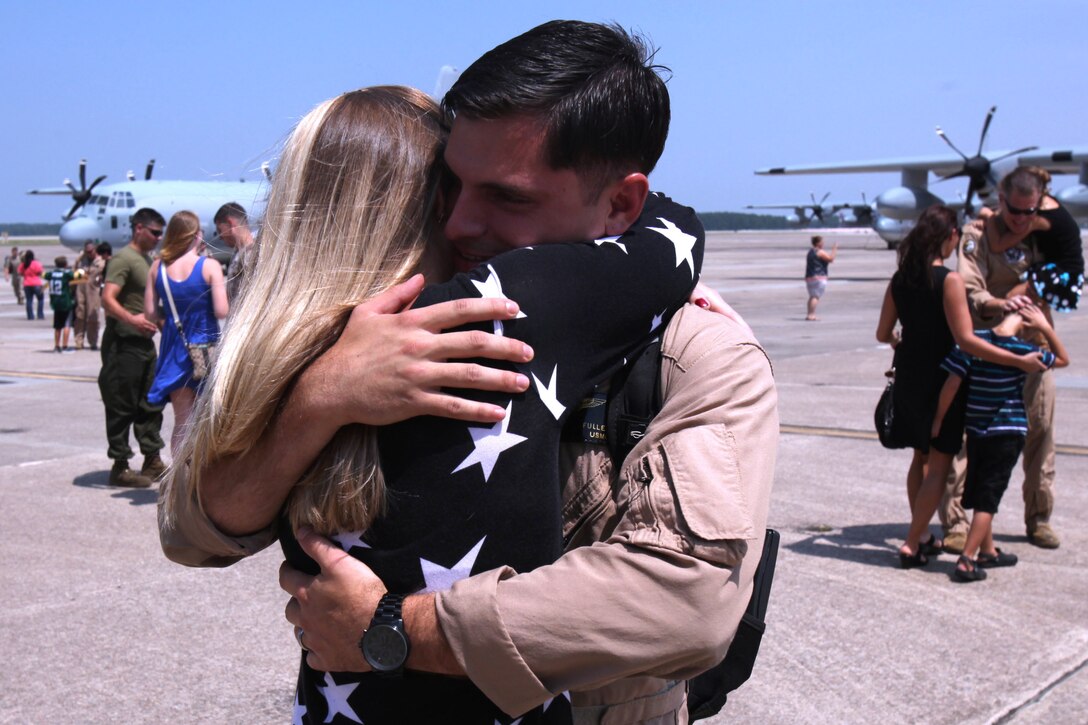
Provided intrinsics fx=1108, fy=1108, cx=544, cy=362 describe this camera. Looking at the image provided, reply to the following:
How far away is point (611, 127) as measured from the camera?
5.33 ft

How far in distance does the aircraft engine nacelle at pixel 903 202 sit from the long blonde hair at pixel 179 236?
37.1m

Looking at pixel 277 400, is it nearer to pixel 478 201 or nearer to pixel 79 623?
pixel 478 201

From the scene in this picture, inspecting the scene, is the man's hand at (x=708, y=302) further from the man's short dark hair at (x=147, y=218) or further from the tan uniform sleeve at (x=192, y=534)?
the man's short dark hair at (x=147, y=218)

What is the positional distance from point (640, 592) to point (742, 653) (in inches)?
21.9

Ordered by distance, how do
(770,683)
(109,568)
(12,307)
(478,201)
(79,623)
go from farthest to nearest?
(12,307) < (109,568) < (79,623) < (770,683) < (478,201)

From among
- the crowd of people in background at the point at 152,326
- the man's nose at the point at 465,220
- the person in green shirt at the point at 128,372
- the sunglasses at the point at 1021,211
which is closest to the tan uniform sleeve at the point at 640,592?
the man's nose at the point at 465,220

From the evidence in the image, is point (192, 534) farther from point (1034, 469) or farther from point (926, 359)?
point (1034, 469)

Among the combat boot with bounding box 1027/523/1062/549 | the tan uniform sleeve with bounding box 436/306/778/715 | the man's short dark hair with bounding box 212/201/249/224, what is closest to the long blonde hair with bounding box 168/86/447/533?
the tan uniform sleeve with bounding box 436/306/778/715

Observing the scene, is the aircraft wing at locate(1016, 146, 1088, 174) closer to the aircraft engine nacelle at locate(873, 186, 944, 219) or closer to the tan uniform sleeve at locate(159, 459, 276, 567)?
the aircraft engine nacelle at locate(873, 186, 944, 219)

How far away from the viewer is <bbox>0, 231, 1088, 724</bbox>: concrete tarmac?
4215mm

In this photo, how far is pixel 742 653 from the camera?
6.26 feet

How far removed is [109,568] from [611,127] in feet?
16.7

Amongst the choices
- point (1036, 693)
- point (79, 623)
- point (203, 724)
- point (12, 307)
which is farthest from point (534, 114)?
point (12, 307)

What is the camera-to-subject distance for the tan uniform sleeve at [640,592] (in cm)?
144
